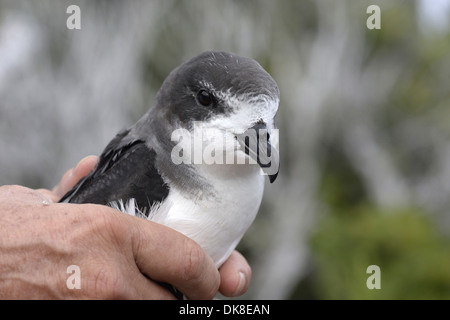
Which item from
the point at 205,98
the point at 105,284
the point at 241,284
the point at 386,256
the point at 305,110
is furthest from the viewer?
the point at 305,110

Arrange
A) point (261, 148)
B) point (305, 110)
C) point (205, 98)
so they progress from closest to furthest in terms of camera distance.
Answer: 1. point (261, 148)
2. point (205, 98)
3. point (305, 110)

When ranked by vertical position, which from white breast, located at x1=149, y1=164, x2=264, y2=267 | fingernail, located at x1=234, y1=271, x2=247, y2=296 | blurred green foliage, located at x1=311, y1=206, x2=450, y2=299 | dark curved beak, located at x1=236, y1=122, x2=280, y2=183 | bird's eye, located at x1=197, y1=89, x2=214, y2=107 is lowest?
blurred green foliage, located at x1=311, y1=206, x2=450, y2=299

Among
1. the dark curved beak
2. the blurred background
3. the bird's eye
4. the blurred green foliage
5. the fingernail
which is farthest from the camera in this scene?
the blurred background

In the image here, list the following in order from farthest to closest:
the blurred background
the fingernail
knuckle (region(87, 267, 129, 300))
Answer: the blurred background
the fingernail
knuckle (region(87, 267, 129, 300))

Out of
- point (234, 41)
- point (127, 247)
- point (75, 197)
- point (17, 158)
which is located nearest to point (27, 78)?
point (17, 158)

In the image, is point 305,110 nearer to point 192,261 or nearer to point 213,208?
point 213,208

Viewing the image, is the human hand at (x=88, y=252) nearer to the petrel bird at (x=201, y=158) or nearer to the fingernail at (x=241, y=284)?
the petrel bird at (x=201, y=158)

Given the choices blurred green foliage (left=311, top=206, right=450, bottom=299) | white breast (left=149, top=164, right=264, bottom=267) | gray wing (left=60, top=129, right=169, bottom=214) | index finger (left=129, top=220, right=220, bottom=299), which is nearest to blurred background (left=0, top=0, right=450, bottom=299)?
blurred green foliage (left=311, top=206, right=450, bottom=299)

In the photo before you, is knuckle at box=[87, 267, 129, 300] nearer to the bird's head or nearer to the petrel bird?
the petrel bird

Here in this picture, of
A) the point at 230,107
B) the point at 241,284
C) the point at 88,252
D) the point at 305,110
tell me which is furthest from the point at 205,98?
the point at 305,110
